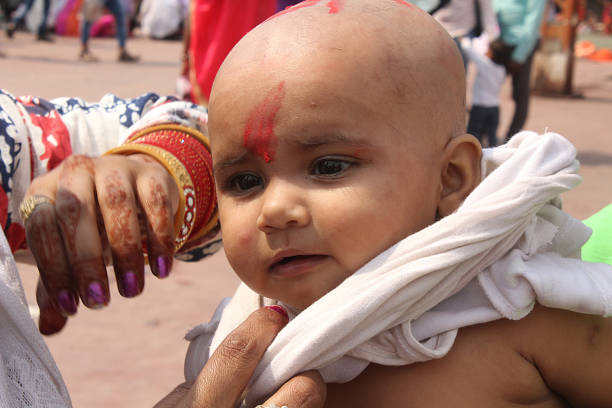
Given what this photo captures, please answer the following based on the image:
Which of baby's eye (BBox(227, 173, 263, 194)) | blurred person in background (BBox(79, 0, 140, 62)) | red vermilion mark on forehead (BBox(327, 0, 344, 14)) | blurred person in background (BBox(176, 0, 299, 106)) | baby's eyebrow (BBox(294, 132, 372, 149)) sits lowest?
blurred person in background (BBox(79, 0, 140, 62))

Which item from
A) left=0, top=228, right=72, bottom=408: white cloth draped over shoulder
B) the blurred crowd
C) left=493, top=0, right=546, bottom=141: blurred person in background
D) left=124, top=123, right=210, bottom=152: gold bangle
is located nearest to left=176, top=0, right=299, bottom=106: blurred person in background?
the blurred crowd

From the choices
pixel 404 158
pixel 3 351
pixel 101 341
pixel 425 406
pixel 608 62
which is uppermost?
pixel 404 158

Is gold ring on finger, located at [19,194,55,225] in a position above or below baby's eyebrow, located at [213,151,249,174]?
below

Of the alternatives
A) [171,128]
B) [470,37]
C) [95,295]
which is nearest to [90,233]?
[95,295]

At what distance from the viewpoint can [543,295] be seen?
119 centimetres

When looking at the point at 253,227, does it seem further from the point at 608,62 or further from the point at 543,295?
the point at 608,62

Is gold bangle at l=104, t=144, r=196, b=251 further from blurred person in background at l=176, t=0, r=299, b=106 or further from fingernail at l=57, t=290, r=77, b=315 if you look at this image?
blurred person in background at l=176, t=0, r=299, b=106

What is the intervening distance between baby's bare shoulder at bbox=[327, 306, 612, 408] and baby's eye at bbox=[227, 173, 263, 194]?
1.44 feet

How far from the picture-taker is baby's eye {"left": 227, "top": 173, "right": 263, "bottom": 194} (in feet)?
4.34

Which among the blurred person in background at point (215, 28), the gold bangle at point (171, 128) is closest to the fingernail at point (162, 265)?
the gold bangle at point (171, 128)

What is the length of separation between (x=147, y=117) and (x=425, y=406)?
1.08 m

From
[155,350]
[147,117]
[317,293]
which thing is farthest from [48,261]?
[155,350]

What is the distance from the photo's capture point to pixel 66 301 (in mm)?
1202

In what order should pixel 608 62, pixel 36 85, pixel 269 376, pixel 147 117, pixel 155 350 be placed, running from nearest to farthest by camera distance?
pixel 269 376 → pixel 147 117 → pixel 155 350 → pixel 36 85 → pixel 608 62
